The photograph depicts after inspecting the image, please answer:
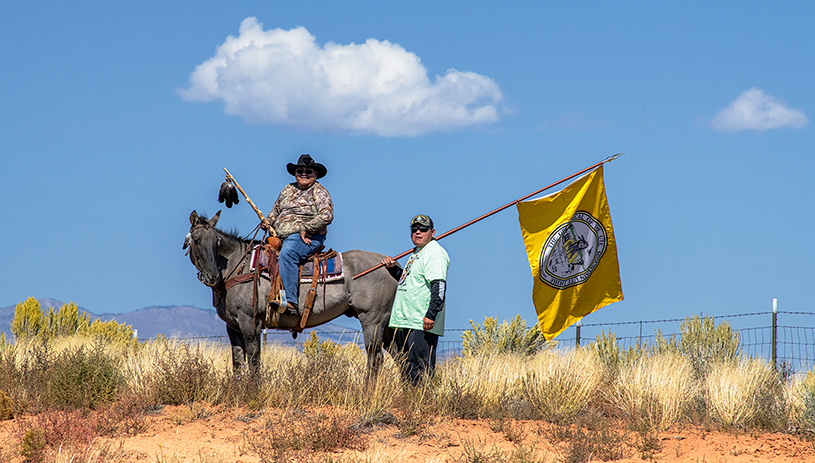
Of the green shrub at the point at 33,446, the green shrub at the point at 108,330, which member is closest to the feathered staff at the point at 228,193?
the green shrub at the point at 33,446

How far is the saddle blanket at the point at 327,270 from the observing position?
1126 cm

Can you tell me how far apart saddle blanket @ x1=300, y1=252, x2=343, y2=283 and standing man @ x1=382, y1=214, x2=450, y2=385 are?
→ 1.38m

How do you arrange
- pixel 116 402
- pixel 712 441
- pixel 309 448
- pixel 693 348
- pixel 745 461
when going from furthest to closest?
pixel 693 348, pixel 116 402, pixel 712 441, pixel 745 461, pixel 309 448

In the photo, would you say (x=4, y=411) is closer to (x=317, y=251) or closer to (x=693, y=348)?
(x=317, y=251)

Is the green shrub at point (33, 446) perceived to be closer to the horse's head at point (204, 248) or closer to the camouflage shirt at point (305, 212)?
the horse's head at point (204, 248)

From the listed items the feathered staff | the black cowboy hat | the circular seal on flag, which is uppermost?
the black cowboy hat

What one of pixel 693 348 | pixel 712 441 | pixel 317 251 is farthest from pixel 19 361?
pixel 693 348

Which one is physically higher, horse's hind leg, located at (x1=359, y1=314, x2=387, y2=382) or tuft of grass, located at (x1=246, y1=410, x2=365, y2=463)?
horse's hind leg, located at (x1=359, y1=314, x2=387, y2=382)

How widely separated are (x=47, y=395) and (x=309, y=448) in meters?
4.22

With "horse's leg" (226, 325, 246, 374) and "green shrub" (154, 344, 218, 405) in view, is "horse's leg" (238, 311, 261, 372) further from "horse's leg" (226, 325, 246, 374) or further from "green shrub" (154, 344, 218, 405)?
"green shrub" (154, 344, 218, 405)

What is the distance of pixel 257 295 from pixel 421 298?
97.7 inches

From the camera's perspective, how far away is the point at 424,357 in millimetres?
10109

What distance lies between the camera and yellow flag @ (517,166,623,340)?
11.6 m

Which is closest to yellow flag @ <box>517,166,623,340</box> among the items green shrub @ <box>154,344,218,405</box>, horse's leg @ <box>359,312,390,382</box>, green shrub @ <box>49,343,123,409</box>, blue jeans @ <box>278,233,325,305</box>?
horse's leg @ <box>359,312,390,382</box>
